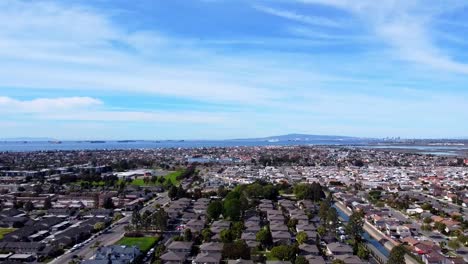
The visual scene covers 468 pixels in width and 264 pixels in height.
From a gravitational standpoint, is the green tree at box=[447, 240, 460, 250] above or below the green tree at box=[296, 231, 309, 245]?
below

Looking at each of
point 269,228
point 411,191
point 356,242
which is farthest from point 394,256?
point 411,191

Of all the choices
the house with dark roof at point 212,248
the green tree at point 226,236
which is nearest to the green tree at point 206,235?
the green tree at point 226,236

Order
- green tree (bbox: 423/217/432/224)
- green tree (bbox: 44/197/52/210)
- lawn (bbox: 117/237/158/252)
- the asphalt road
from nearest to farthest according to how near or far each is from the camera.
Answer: the asphalt road → lawn (bbox: 117/237/158/252) → green tree (bbox: 423/217/432/224) → green tree (bbox: 44/197/52/210)

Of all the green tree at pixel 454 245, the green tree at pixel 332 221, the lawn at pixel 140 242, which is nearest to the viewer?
the green tree at pixel 454 245

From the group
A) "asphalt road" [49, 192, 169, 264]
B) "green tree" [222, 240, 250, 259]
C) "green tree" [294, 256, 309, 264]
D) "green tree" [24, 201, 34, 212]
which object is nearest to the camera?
"green tree" [294, 256, 309, 264]

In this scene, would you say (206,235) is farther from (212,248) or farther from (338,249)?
(338,249)

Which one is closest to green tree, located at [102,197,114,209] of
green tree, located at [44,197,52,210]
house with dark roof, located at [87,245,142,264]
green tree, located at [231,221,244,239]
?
green tree, located at [44,197,52,210]

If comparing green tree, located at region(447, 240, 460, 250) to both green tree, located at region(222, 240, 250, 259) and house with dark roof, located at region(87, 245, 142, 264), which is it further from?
house with dark roof, located at region(87, 245, 142, 264)

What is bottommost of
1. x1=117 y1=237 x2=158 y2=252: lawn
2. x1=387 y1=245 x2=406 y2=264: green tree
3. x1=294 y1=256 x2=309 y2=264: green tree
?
x1=117 y1=237 x2=158 y2=252: lawn

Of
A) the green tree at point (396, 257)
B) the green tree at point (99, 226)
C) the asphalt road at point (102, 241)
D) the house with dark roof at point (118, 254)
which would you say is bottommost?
the asphalt road at point (102, 241)

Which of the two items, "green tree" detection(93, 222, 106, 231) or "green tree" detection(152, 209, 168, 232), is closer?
"green tree" detection(152, 209, 168, 232)

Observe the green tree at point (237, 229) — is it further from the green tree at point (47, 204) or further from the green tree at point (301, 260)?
the green tree at point (47, 204)
